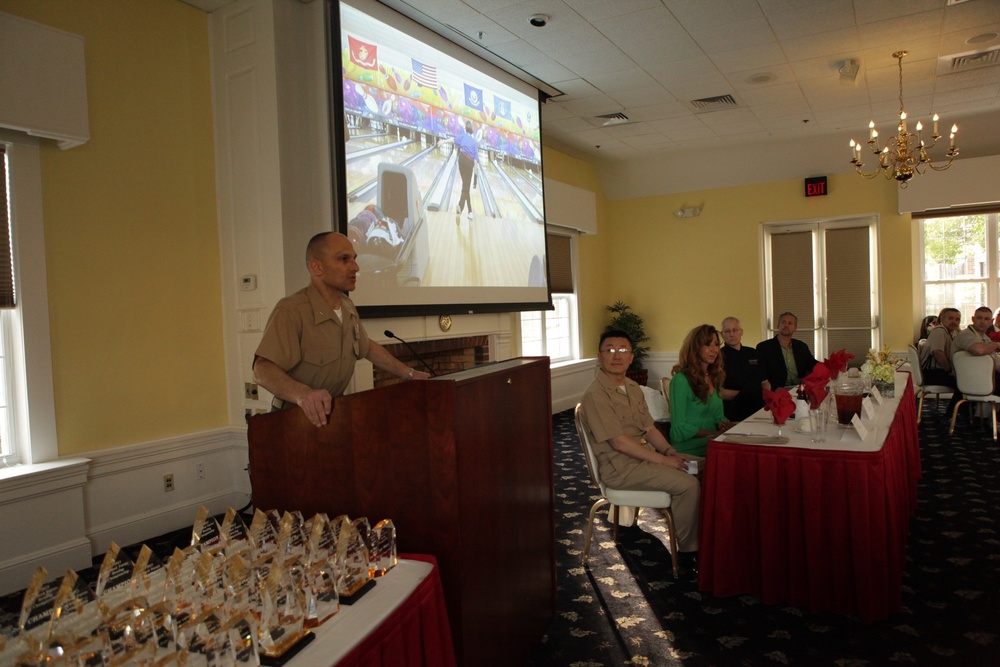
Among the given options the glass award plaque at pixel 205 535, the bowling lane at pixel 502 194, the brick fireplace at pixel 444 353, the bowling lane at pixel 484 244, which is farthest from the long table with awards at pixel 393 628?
the bowling lane at pixel 502 194

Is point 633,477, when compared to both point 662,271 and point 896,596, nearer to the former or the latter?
point 896,596

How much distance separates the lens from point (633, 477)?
3.26 metres

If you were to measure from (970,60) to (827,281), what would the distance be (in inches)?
147

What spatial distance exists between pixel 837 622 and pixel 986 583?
3.16 feet

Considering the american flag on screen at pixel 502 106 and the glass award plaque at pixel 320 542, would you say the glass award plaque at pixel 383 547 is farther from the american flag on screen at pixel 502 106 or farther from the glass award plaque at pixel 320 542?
the american flag on screen at pixel 502 106

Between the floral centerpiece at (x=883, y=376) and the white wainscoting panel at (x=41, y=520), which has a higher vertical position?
the floral centerpiece at (x=883, y=376)

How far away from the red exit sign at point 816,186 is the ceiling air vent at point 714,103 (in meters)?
2.43

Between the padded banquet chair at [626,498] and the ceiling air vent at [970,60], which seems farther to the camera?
the ceiling air vent at [970,60]

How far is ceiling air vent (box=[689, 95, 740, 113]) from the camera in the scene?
22.4 ft

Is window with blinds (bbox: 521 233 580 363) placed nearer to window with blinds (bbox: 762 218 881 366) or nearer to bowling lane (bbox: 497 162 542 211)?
A: bowling lane (bbox: 497 162 542 211)

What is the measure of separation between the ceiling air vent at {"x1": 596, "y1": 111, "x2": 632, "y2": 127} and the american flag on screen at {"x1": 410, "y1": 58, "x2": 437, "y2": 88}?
2775 mm

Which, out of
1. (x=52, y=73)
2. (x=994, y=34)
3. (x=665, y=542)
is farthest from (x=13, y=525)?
(x=994, y=34)

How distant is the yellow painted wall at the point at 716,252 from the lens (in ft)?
28.3

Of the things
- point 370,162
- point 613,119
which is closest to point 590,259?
point 613,119
